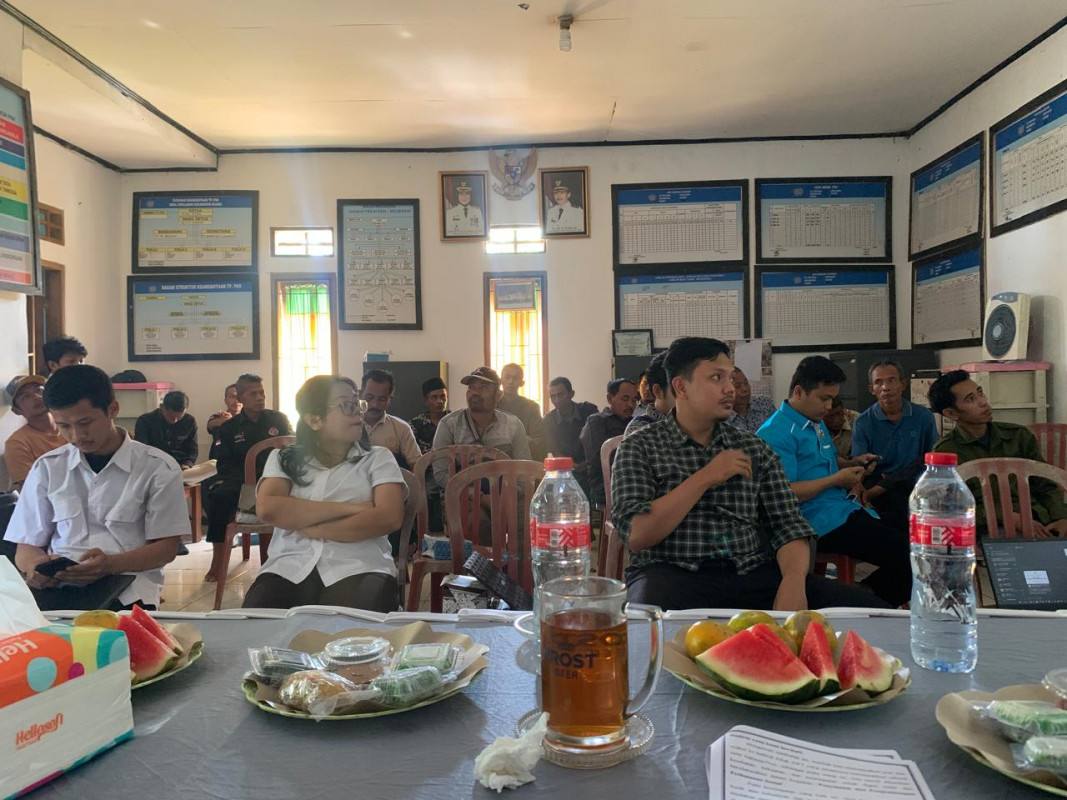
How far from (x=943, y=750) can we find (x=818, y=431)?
2327 mm

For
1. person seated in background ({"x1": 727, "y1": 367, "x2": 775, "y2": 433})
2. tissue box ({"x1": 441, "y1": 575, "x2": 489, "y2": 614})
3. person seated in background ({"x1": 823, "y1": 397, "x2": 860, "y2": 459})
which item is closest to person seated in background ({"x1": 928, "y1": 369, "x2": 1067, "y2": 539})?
person seated in background ({"x1": 823, "y1": 397, "x2": 860, "y2": 459})

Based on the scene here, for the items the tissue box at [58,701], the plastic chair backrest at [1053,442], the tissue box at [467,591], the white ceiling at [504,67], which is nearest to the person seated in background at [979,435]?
the plastic chair backrest at [1053,442]

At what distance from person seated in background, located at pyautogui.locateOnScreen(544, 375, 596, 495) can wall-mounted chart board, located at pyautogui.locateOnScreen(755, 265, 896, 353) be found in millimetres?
1652

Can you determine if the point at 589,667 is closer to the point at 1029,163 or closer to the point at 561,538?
the point at 561,538

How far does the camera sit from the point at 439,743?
0.83 meters

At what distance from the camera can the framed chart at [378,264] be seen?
6066 millimetres

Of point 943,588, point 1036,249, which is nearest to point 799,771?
point 943,588

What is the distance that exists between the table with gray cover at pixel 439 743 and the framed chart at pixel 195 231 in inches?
224

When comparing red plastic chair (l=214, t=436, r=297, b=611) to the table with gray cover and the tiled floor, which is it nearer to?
the tiled floor

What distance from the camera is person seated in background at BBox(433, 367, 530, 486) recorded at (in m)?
4.05

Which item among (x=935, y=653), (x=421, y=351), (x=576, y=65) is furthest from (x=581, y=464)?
(x=935, y=653)

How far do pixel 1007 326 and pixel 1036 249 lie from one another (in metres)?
0.50

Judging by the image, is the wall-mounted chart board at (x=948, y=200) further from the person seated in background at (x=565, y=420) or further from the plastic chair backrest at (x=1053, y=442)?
the person seated in background at (x=565, y=420)

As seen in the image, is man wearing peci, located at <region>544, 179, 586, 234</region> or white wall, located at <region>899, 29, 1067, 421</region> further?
man wearing peci, located at <region>544, 179, 586, 234</region>
